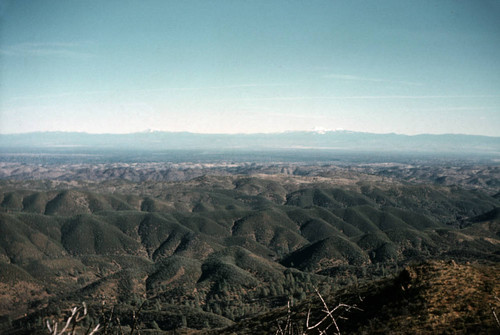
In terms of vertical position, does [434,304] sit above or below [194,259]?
above

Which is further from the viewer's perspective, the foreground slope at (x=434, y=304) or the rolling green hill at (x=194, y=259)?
the rolling green hill at (x=194, y=259)

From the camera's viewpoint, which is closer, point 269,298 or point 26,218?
point 269,298

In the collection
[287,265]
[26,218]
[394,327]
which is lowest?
[287,265]

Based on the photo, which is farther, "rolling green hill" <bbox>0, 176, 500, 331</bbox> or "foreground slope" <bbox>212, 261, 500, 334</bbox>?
"rolling green hill" <bbox>0, 176, 500, 331</bbox>

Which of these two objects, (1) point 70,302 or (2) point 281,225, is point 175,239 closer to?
(2) point 281,225

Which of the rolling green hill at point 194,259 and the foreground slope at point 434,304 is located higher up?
the foreground slope at point 434,304

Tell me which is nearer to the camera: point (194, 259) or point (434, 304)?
point (434, 304)

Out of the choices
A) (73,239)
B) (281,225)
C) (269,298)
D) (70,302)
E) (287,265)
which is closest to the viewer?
(70,302)

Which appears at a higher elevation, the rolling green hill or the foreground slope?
the foreground slope

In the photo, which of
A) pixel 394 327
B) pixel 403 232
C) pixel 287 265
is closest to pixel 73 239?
pixel 287 265

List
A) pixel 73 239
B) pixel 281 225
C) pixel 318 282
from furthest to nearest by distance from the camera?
1. pixel 281 225
2. pixel 73 239
3. pixel 318 282

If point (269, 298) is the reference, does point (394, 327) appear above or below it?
above
